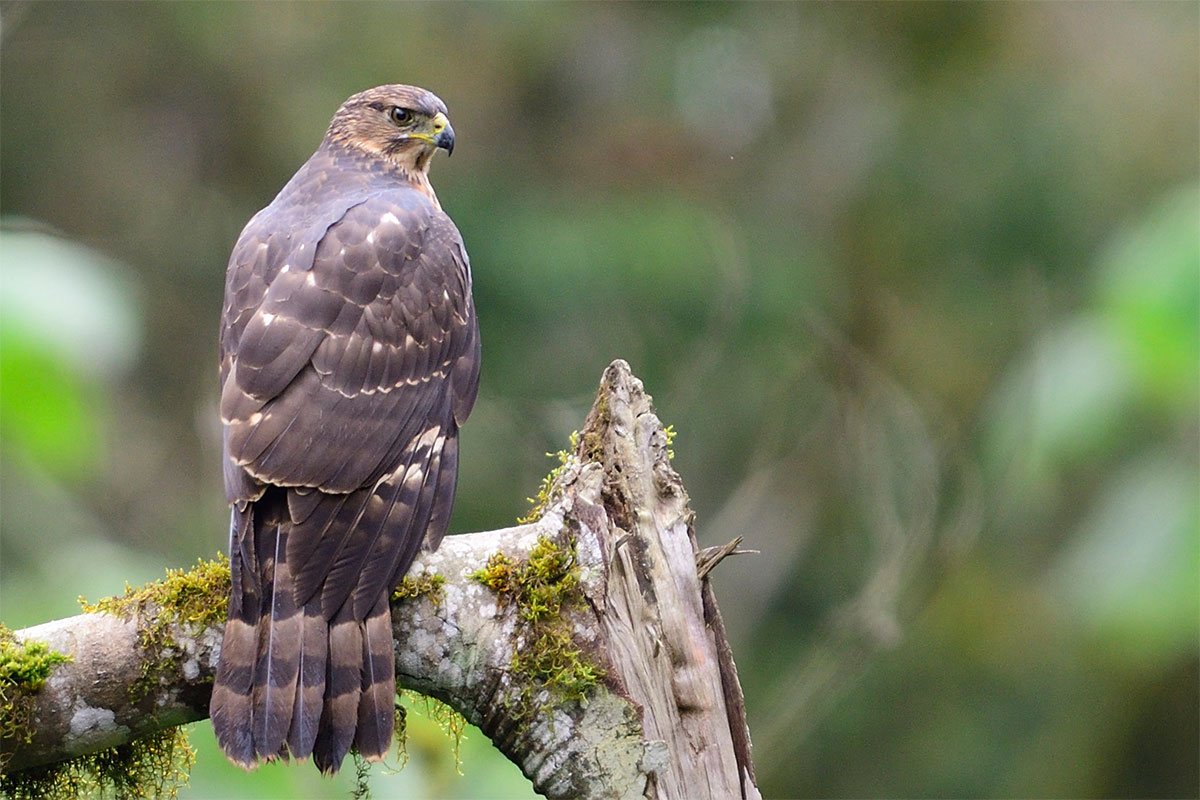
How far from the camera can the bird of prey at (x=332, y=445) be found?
402cm

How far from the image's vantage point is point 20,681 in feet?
13.0

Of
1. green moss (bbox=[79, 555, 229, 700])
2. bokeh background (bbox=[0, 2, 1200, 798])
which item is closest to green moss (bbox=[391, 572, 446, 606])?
green moss (bbox=[79, 555, 229, 700])

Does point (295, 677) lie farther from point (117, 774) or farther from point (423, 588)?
point (117, 774)

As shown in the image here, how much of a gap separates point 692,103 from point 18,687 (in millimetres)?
8346

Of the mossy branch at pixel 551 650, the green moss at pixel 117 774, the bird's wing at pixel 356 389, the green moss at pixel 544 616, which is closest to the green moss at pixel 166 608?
the mossy branch at pixel 551 650

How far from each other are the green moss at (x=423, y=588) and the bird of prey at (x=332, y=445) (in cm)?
3

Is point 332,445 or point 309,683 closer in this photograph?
point 309,683

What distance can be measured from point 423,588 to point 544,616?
352 mm

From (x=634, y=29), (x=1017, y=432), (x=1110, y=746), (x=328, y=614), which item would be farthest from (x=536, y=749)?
(x=634, y=29)

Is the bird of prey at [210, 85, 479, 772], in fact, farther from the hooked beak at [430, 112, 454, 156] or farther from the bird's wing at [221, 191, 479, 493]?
the hooked beak at [430, 112, 454, 156]

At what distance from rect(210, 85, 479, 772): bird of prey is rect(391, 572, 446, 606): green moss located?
1.3 inches

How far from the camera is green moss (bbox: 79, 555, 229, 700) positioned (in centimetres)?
401

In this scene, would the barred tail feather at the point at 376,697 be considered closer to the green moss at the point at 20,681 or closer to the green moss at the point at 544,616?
the green moss at the point at 544,616

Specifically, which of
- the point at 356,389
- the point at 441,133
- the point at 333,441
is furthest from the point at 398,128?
the point at 333,441
